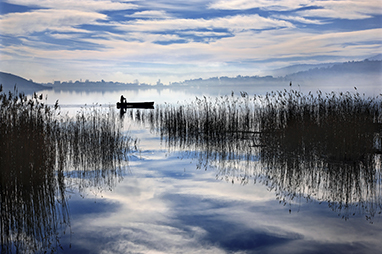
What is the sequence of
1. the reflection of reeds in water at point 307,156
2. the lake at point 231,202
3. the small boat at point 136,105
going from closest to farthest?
1. the lake at point 231,202
2. the reflection of reeds in water at point 307,156
3. the small boat at point 136,105

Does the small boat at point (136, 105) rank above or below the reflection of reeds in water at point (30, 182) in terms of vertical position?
above

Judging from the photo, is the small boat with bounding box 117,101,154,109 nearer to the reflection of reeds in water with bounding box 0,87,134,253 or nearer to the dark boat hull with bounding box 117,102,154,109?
the dark boat hull with bounding box 117,102,154,109

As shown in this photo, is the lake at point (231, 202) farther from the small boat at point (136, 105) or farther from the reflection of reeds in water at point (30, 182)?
the small boat at point (136, 105)

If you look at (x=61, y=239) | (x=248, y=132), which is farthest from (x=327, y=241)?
(x=248, y=132)

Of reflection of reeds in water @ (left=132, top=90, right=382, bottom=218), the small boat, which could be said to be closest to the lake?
reflection of reeds in water @ (left=132, top=90, right=382, bottom=218)

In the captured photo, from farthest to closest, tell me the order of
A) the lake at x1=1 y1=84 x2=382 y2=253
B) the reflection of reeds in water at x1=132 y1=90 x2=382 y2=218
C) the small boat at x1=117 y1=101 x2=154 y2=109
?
the small boat at x1=117 y1=101 x2=154 y2=109, the reflection of reeds in water at x1=132 y1=90 x2=382 y2=218, the lake at x1=1 y1=84 x2=382 y2=253

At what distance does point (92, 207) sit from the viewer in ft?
14.3

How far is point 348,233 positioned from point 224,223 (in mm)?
1350

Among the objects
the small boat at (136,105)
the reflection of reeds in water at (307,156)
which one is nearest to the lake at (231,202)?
the reflection of reeds in water at (307,156)

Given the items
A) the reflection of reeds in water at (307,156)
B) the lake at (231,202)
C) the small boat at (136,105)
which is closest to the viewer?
the lake at (231,202)

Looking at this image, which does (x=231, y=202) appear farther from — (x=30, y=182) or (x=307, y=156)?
(x=307, y=156)

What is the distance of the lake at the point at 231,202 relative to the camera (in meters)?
3.29

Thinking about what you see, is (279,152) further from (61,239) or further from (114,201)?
(61,239)

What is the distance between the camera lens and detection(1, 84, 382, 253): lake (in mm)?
3295
